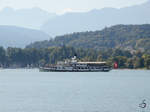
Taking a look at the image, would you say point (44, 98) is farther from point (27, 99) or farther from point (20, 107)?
point (20, 107)

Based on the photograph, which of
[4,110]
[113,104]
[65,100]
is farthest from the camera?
[65,100]

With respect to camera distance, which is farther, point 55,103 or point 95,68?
point 95,68

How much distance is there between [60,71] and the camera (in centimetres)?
19825

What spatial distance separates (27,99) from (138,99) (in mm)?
17451

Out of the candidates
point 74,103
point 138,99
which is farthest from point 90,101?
point 138,99

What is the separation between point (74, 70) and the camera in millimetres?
194500

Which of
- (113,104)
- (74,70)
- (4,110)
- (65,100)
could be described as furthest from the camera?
(74,70)

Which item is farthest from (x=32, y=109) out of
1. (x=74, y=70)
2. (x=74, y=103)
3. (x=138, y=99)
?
(x=74, y=70)

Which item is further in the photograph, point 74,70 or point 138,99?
point 74,70

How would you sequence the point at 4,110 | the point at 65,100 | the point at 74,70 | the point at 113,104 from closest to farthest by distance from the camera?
the point at 4,110 → the point at 113,104 → the point at 65,100 → the point at 74,70

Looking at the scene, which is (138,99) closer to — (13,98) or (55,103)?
(55,103)

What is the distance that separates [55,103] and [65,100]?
12.7ft

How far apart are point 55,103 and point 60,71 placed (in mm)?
129917

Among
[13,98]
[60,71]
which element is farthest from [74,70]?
[13,98]
